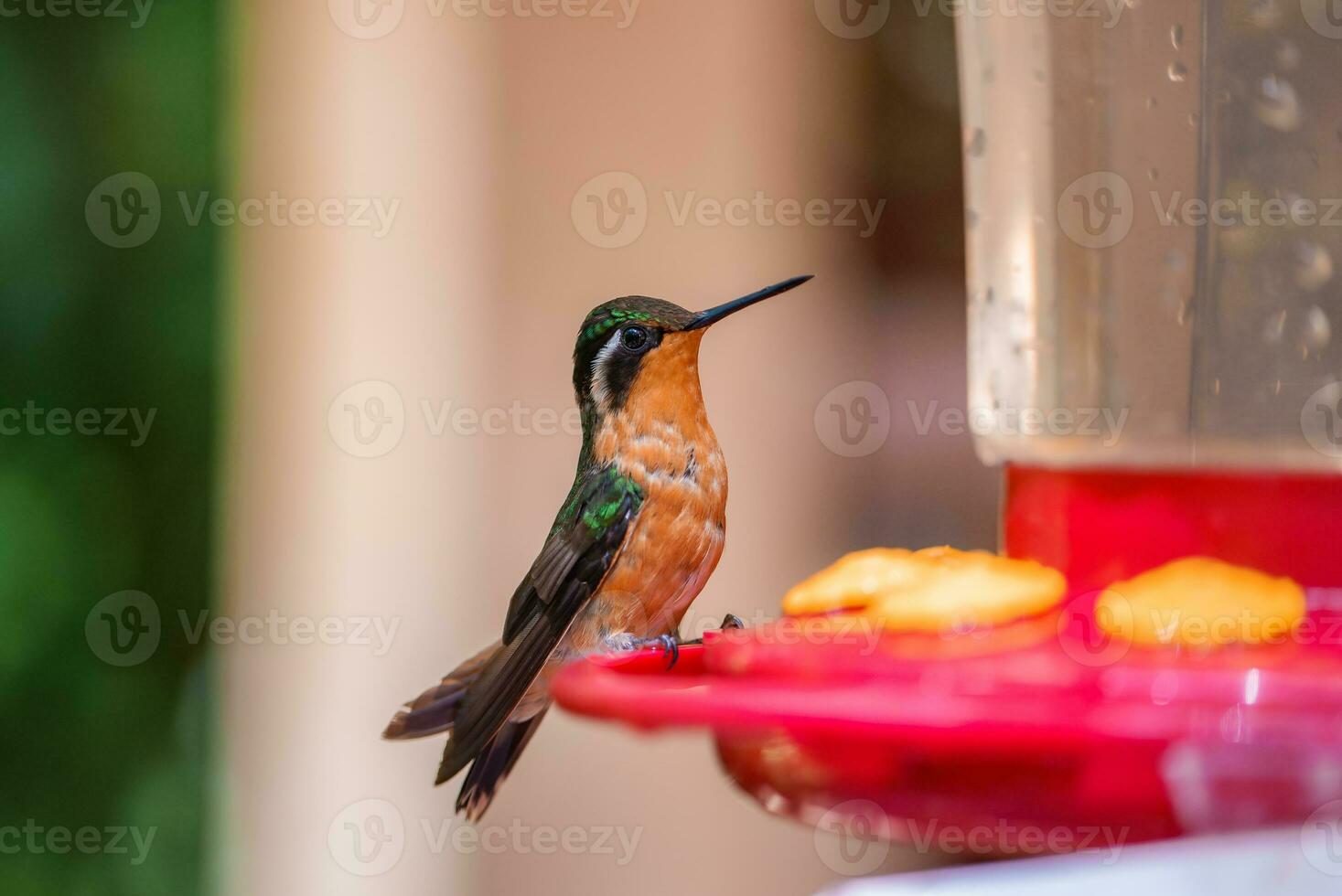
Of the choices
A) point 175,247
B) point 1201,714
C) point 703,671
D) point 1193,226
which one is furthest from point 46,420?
point 1201,714

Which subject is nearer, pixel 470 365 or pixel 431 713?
pixel 431 713

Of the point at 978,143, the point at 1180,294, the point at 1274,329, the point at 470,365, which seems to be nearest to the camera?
the point at 1274,329

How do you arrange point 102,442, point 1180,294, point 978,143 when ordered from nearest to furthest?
point 1180,294 < point 978,143 < point 102,442

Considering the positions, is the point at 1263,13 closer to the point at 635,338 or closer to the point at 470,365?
the point at 635,338

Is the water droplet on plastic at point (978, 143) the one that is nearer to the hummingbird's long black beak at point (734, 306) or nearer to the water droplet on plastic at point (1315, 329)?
the hummingbird's long black beak at point (734, 306)

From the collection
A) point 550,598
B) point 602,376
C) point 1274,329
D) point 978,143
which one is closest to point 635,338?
point 602,376

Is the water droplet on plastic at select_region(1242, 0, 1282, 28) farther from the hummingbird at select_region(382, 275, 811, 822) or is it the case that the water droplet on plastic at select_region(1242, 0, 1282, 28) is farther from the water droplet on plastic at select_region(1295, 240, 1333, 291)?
the hummingbird at select_region(382, 275, 811, 822)

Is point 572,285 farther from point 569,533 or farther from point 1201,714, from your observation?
point 1201,714

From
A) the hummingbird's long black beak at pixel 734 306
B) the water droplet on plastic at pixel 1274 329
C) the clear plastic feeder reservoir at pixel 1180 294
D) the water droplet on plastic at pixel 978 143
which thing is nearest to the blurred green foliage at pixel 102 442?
the hummingbird's long black beak at pixel 734 306
